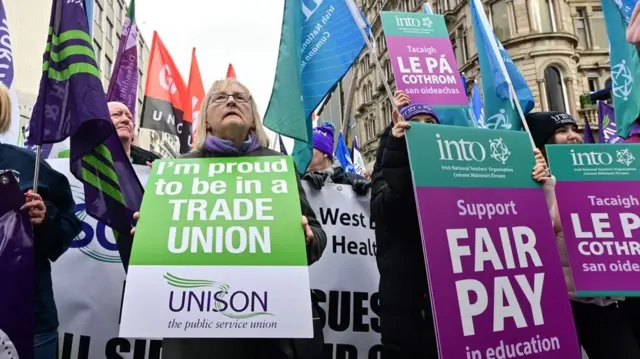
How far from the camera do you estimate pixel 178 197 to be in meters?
2.10

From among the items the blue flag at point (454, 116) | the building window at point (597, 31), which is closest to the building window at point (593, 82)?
the building window at point (597, 31)

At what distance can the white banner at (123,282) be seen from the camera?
285 cm

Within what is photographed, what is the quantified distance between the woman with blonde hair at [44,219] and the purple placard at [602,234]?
2441mm

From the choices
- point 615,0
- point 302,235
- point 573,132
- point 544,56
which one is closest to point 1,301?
point 302,235

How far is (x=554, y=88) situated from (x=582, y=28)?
4323mm

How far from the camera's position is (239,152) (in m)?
2.31

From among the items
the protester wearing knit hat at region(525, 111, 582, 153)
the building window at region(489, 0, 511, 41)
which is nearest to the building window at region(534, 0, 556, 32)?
the building window at region(489, 0, 511, 41)

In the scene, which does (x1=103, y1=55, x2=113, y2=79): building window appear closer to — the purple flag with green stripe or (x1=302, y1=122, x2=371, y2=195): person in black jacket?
(x1=302, y1=122, x2=371, y2=195): person in black jacket

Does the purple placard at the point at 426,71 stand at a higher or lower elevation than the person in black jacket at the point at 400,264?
higher

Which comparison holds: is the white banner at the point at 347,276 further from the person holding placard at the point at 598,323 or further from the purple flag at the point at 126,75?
the purple flag at the point at 126,75

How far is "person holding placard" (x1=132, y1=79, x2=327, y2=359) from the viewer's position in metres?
1.89

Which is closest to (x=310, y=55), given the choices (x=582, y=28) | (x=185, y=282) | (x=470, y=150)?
(x=470, y=150)

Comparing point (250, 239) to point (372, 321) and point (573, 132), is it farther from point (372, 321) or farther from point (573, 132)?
point (573, 132)

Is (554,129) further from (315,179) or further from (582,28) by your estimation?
(582,28)
